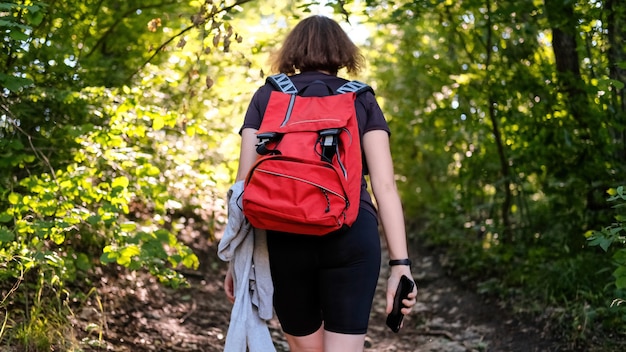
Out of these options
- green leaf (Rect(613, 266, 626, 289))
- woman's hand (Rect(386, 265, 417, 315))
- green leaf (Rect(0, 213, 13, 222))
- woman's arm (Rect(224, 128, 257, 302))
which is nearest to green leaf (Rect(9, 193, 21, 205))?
green leaf (Rect(0, 213, 13, 222))

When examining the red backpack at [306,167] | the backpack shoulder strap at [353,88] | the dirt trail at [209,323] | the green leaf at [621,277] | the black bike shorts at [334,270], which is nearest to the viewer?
the red backpack at [306,167]

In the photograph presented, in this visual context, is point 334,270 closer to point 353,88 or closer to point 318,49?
point 353,88

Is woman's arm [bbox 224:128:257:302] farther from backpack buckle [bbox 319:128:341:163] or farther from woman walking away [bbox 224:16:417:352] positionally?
backpack buckle [bbox 319:128:341:163]

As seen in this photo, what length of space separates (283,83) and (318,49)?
0.67ft

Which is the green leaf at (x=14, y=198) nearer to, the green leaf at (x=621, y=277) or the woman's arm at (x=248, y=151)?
the woman's arm at (x=248, y=151)

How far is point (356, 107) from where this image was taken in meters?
2.50

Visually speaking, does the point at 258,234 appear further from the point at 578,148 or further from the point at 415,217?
the point at 415,217

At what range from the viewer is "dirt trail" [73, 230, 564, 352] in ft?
14.5

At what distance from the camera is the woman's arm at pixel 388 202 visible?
245 centimetres

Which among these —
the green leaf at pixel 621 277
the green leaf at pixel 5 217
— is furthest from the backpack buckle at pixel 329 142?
the green leaf at pixel 5 217

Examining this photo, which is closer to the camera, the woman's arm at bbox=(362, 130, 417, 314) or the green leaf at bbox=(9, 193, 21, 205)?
the woman's arm at bbox=(362, 130, 417, 314)

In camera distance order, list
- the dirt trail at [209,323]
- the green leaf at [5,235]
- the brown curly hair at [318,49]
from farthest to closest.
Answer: the dirt trail at [209,323], the green leaf at [5,235], the brown curly hair at [318,49]

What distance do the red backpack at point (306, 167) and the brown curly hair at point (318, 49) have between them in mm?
217

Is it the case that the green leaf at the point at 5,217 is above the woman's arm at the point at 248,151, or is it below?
below
